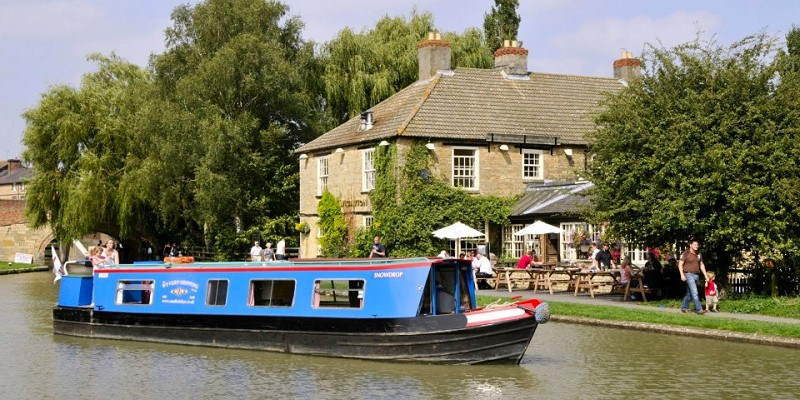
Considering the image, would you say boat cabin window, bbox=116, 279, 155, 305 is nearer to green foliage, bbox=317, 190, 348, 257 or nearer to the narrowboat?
the narrowboat

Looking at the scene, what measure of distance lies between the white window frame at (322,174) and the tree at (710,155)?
689 inches

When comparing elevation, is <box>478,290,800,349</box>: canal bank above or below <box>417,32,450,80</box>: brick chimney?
below

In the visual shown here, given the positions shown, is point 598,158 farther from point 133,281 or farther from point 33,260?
point 33,260

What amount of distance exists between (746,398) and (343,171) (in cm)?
2644

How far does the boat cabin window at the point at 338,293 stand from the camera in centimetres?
1778

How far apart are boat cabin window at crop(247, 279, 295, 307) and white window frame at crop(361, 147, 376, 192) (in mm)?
18173

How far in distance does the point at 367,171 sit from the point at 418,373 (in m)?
22.1

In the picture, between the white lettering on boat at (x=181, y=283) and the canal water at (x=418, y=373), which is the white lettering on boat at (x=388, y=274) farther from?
the white lettering on boat at (x=181, y=283)

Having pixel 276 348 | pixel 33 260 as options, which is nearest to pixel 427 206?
pixel 276 348

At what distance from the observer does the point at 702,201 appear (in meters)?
22.4

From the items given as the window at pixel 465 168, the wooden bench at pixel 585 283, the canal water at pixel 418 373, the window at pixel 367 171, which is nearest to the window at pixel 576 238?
the wooden bench at pixel 585 283

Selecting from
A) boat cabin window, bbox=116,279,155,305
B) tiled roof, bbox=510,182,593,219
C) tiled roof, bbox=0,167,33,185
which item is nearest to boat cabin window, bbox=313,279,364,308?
boat cabin window, bbox=116,279,155,305

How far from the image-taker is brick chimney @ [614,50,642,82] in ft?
140

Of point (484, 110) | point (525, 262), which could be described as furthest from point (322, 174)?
point (525, 262)
